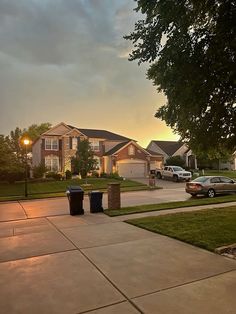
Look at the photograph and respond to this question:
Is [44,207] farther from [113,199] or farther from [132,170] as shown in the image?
[132,170]

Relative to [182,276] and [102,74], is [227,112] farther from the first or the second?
[102,74]

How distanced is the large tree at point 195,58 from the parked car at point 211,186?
12376 millimetres

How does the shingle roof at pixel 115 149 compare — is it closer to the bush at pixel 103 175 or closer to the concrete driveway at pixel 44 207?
the bush at pixel 103 175

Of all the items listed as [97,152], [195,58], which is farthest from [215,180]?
[97,152]

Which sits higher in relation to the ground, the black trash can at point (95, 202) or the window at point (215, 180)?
the window at point (215, 180)

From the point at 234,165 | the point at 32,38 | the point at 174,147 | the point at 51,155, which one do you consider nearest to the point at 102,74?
the point at 32,38

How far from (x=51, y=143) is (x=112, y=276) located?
3819 cm

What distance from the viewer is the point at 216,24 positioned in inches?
249

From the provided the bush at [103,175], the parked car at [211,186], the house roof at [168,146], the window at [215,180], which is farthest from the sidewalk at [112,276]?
the house roof at [168,146]

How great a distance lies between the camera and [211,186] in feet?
65.3

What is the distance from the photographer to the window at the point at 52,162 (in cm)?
4128

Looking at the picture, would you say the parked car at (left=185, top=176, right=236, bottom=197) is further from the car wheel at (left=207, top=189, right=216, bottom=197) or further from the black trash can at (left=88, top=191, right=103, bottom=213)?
the black trash can at (left=88, top=191, right=103, bottom=213)

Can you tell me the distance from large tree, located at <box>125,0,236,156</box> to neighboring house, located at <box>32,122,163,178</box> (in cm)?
3414

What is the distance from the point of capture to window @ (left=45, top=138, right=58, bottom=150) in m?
41.6
